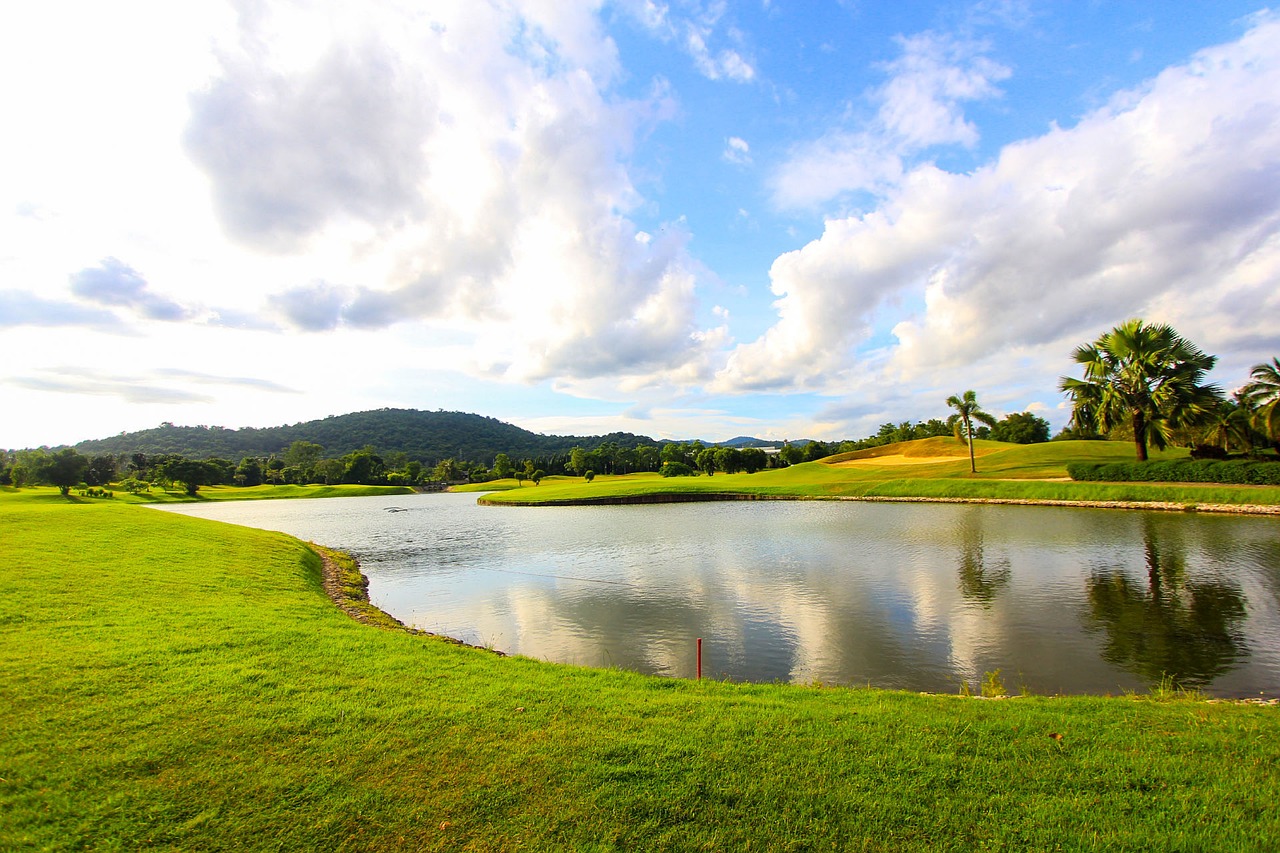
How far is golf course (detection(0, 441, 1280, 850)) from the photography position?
5.03m

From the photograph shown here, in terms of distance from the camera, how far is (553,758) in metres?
6.24

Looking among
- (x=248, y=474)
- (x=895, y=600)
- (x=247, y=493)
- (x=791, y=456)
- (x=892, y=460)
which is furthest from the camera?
(x=248, y=474)

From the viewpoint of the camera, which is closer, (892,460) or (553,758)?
(553,758)

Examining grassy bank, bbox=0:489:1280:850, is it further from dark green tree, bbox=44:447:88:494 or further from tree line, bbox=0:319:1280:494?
dark green tree, bbox=44:447:88:494

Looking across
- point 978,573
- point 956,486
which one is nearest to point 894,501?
point 956,486

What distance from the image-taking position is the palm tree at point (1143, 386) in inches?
1622

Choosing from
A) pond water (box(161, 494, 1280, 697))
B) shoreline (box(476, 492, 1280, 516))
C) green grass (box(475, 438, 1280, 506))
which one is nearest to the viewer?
pond water (box(161, 494, 1280, 697))

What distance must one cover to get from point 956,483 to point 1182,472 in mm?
15973

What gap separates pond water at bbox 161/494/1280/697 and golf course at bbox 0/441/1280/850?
2458mm

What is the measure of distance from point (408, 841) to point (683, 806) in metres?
2.58

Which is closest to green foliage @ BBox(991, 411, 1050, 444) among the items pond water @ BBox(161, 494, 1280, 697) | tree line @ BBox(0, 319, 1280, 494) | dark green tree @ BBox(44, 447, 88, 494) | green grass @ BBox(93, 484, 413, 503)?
tree line @ BBox(0, 319, 1280, 494)

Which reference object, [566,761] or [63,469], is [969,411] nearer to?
[566,761]

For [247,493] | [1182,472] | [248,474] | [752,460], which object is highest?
[752,460]

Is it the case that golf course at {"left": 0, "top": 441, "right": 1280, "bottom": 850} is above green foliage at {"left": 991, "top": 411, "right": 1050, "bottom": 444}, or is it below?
below
